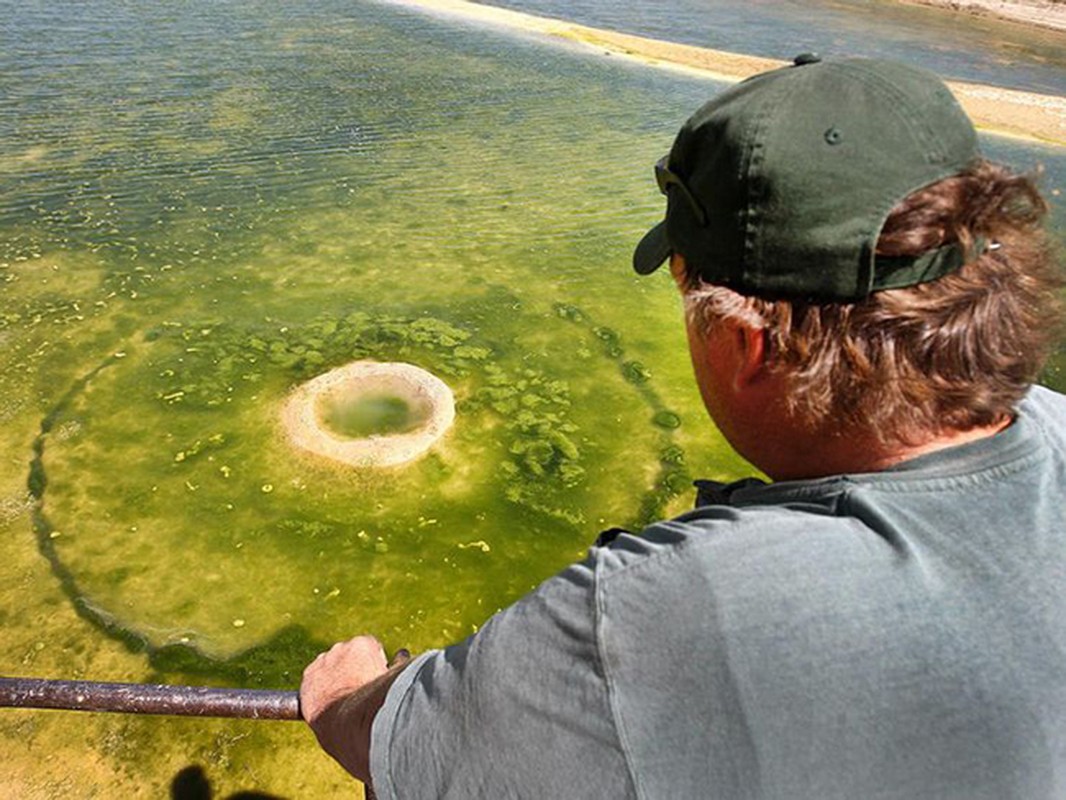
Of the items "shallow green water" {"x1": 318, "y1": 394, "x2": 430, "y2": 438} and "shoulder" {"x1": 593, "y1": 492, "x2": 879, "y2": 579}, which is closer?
"shoulder" {"x1": 593, "y1": 492, "x2": 879, "y2": 579}

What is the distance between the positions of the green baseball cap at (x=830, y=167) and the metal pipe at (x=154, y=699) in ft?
3.08

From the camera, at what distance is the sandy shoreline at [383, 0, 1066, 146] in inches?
395

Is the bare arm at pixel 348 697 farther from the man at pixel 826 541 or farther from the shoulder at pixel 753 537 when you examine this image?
the shoulder at pixel 753 537

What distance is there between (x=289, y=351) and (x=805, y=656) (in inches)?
153

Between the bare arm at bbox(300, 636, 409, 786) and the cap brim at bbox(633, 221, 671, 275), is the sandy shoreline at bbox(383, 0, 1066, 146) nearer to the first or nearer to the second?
the cap brim at bbox(633, 221, 671, 275)

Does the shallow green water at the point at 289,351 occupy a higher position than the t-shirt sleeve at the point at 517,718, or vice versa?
the t-shirt sleeve at the point at 517,718

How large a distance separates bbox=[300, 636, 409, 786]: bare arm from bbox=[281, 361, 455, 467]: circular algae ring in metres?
2.34

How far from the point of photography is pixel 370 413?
3.89m

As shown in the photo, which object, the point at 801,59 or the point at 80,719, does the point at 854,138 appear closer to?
the point at 801,59

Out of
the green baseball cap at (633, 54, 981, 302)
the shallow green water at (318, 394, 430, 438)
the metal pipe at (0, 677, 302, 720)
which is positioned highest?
the green baseball cap at (633, 54, 981, 302)

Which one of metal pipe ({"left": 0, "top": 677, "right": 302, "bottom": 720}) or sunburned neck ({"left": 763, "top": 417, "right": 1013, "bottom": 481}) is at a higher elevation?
sunburned neck ({"left": 763, "top": 417, "right": 1013, "bottom": 481})

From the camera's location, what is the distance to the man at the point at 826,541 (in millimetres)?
694

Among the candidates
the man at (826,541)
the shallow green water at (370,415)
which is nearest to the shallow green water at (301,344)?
the shallow green water at (370,415)

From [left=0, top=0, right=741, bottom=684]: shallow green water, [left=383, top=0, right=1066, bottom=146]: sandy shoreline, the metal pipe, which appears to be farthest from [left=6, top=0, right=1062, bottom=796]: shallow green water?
[left=383, top=0, right=1066, bottom=146]: sandy shoreline
